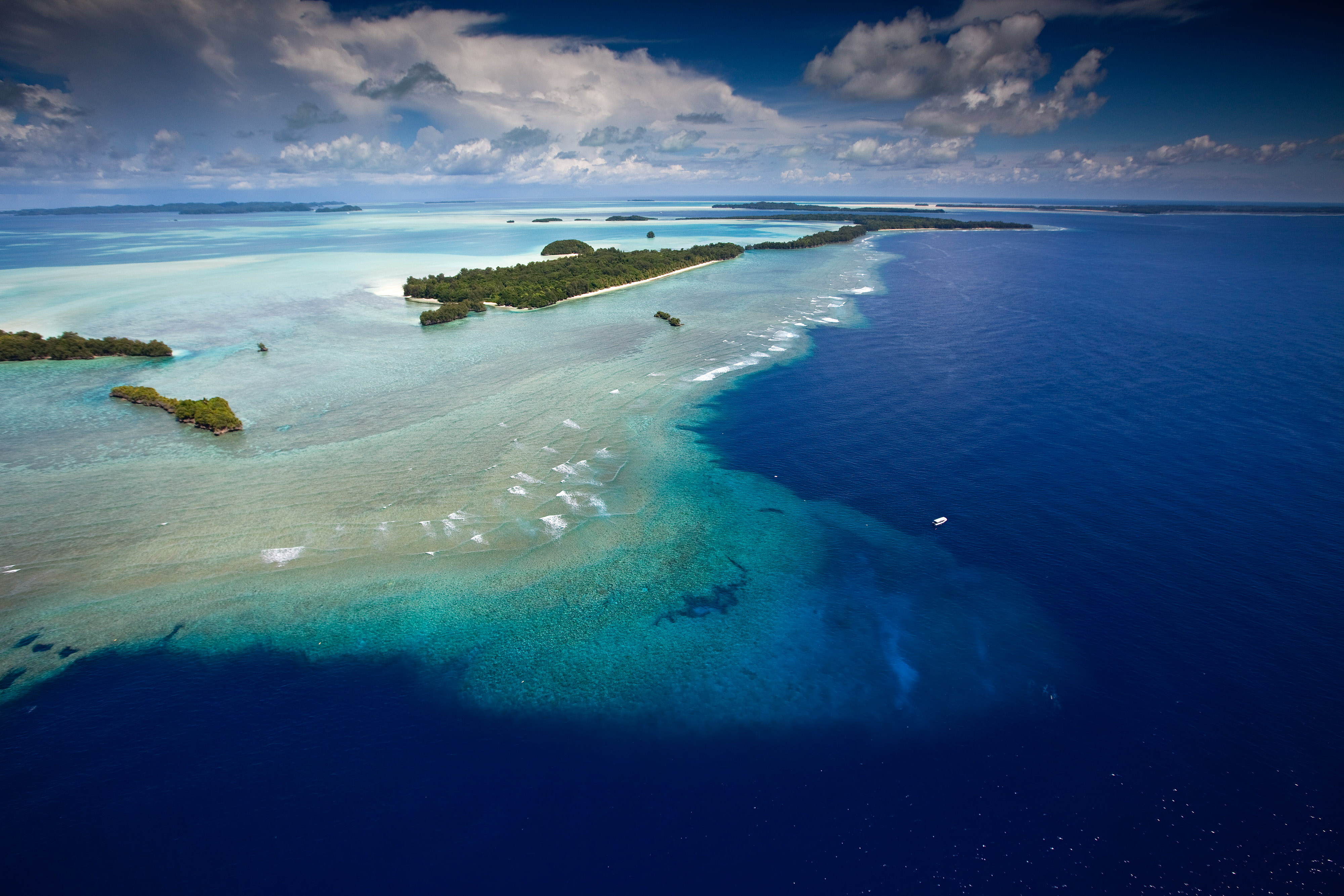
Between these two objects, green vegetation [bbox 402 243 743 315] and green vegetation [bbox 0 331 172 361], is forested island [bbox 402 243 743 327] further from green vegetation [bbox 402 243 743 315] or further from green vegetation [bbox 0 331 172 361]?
green vegetation [bbox 0 331 172 361]

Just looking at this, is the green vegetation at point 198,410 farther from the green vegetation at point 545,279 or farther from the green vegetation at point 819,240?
the green vegetation at point 819,240

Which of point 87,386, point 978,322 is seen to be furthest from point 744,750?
point 978,322

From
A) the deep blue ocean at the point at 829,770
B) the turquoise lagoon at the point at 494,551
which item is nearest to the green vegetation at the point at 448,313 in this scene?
the turquoise lagoon at the point at 494,551

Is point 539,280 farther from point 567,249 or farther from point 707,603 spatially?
point 707,603

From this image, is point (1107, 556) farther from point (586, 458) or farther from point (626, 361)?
point (626, 361)

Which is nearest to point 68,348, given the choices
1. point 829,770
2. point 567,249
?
point 829,770

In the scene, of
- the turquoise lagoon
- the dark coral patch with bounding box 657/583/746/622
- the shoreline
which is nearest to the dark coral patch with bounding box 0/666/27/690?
the turquoise lagoon

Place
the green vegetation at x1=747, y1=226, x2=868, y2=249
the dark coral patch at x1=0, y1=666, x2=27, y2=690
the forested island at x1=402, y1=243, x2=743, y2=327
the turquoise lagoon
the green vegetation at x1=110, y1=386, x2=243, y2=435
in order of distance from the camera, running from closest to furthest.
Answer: the dark coral patch at x1=0, y1=666, x2=27, y2=690, the turquoise lagoon, the green vegetation at x1=110, y1=386, x2=243, y2=435, the forested island at x1=402, y1=243, x2=743, y2=327, the green vegetation at x1=747, y1=226, x2=868, y2=249
